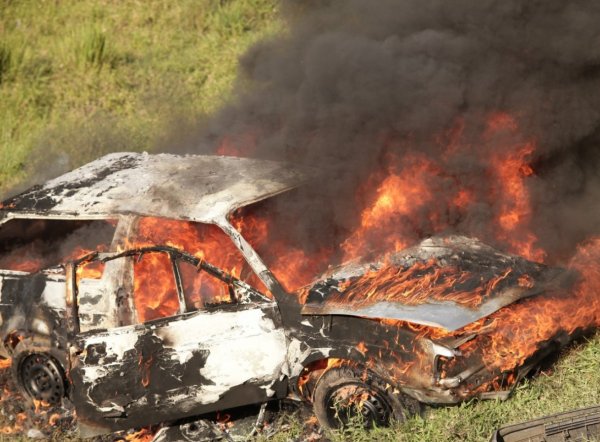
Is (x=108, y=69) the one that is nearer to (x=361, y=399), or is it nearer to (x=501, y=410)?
(x=361, y=399)

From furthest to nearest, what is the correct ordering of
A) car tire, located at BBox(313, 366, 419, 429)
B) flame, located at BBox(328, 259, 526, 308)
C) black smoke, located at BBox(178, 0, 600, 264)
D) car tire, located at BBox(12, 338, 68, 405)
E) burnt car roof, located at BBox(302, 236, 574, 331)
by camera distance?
black smoke, located at BBox(178, 0, 600, 264)
car tire, located at BBox(12, 338, 68, 405)
car tire, located at BBox(313, 366, 419, 429)
flame, located at BBox(328, 259, 526, 308)
burnt car roof, located at BBox(302, 236, 574, 331)

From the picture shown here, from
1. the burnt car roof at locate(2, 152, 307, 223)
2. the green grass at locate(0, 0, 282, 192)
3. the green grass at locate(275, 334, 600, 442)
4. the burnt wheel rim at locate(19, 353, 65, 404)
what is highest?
the green grass at locate(0, 0, 282, 192)

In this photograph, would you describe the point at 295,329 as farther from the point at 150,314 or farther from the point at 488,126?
the point at 488,126

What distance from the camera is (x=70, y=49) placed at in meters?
14.1

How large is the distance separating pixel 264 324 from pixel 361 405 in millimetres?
891

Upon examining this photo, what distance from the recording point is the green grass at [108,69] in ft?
40.1

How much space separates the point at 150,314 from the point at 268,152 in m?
2.40

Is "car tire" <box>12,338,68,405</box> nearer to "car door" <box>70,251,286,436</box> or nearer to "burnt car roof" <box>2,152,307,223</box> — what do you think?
"car door" <box>70,251,286,436</box>

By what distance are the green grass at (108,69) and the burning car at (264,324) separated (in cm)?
533

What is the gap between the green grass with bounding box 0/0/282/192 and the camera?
1221 centimetres

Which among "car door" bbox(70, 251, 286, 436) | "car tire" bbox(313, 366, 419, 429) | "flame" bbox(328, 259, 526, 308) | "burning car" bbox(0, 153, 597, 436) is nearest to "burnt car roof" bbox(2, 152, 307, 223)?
"burning car" bbox(0, 153, 597, 436)

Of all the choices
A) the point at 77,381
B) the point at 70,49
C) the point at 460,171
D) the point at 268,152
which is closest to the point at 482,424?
the point at 460,171

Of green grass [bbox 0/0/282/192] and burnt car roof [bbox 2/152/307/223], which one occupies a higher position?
green grass [bbox 0/0/282/192]

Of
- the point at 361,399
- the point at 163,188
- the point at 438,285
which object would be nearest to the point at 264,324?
the point at 361,399
